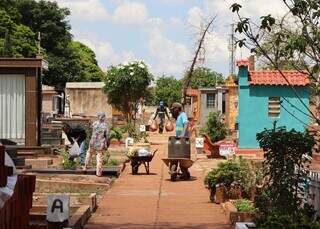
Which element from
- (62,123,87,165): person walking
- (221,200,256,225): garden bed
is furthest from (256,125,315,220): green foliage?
(62,123,87,165): person walking

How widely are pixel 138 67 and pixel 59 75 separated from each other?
30866mm

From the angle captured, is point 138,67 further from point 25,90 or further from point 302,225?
point 302,225

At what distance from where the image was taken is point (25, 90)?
63.4 feet

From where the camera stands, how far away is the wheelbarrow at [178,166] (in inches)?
658

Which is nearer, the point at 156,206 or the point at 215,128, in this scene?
the point at 156,206

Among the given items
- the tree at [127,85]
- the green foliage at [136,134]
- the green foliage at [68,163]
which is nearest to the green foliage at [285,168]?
the green foliage at [68,163]

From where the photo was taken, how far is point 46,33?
64312mm

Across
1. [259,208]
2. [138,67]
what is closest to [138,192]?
[259,208]

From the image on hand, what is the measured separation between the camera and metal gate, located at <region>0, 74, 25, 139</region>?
19375mm

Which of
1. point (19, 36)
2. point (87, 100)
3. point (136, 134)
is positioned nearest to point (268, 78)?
point (136, 134)

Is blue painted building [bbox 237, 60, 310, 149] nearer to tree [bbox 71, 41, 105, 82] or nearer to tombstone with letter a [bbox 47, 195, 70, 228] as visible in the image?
tombstone with letter a [bbox 47, 195, 70, 228]

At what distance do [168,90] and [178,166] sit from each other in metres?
64.8

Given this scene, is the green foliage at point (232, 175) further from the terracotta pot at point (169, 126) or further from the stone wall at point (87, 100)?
the stone wall at point (87, 100)

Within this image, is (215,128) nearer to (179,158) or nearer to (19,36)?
(179,158)
